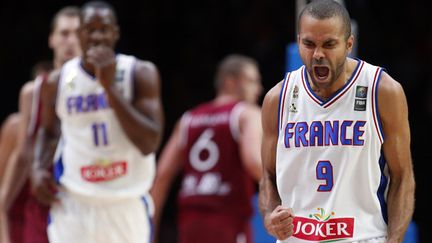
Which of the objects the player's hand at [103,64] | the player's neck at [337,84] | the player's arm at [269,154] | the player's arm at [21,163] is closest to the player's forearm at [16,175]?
the player's arm at [21,163]

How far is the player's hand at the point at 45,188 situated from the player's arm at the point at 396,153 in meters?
2.47

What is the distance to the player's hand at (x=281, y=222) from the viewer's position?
3967 mm

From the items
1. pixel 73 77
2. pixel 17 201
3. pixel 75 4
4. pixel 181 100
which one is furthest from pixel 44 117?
pixel 75 4

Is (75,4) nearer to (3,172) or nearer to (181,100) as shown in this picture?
(181,100)

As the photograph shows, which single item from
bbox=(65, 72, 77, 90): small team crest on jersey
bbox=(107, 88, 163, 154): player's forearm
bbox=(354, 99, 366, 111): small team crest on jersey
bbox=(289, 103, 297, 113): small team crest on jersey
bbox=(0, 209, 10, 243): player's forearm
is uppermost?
bbox=(354, 99, 366, 111): small team crest on jersey

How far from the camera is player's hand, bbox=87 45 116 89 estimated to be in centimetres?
556

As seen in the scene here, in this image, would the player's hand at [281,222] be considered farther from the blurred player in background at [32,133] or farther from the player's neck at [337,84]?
the blurred player in background at [32,133]

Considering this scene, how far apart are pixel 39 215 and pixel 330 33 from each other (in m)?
3.00

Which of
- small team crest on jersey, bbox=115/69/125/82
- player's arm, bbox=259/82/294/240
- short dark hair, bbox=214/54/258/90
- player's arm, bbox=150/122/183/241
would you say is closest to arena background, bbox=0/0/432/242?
short dark hair, bbox=214/54/258/90

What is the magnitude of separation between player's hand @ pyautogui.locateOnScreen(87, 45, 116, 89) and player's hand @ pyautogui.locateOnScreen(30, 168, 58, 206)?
0.74 meters

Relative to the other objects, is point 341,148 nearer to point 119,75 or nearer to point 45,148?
point 119,75

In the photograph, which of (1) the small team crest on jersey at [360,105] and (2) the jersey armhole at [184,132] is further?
(2) the jersey armhole at [184,132]

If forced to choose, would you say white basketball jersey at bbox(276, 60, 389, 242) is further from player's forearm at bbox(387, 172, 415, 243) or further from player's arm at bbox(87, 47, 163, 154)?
player's arm at bbox(87, 47, 163, 154)

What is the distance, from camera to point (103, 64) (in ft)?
18.3
